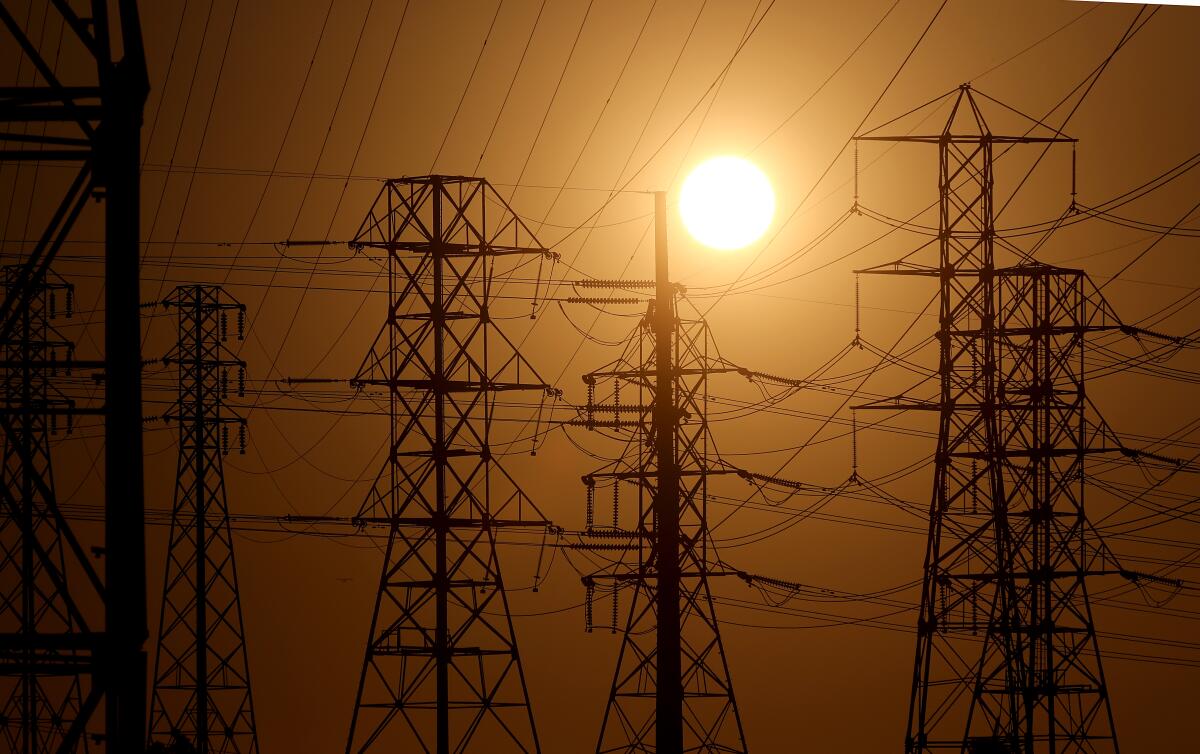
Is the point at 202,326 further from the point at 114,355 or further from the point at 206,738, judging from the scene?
the point at 114,355

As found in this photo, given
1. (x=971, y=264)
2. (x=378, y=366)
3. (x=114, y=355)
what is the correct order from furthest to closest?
1. (x=971, y=264)
2. (x=378, y=366)
3. (x=114, y=355)

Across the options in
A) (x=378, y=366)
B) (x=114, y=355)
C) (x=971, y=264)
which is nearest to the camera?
(x=114, y=355)

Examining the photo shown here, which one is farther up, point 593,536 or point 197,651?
point 593,536

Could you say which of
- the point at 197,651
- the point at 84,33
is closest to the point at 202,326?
the point at 197,651

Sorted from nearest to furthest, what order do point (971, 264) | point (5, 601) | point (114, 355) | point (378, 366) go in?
point (114, 355) < point (378, 366) < point (971, 264) < point (5, 601)

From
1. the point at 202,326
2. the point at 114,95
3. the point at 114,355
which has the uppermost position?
the point at 202,326

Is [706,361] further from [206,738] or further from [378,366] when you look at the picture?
[206,738]

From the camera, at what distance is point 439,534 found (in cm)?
2773

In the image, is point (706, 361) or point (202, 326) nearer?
point (706, 361)

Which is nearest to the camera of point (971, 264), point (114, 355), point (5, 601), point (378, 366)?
point (114, 355)

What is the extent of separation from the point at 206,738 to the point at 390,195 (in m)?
14.4

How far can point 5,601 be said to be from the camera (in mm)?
33719

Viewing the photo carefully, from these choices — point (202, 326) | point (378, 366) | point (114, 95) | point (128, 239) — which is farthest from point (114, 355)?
point (202, 326)

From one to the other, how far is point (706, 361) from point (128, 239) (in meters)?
17.4
